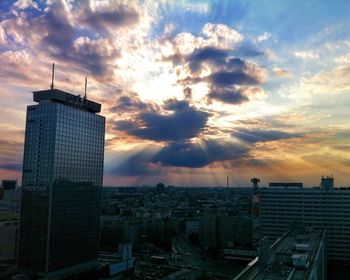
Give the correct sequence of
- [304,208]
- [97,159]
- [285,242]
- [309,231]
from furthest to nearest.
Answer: [304,208], [97,159], [309,231], [285,242]

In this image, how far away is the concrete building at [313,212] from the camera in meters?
82.3

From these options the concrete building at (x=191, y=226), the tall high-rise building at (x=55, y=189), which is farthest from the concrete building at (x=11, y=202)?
the tall high-rise building at (x=55, y=189)

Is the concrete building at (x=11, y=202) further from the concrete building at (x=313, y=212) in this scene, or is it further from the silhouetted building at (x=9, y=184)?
the concrete building at (x=313, y=212)

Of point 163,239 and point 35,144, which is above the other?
point 35,144

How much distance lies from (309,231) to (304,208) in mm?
16258

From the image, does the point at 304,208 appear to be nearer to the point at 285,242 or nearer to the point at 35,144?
the point at 285,242

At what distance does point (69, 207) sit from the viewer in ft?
226

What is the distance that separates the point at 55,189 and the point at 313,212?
181ft

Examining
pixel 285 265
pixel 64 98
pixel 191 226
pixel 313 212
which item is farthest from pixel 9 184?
pixel 285 265

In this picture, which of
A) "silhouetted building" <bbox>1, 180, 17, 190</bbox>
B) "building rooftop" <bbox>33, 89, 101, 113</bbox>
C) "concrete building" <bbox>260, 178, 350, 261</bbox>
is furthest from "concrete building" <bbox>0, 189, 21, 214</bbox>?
"concrete building" <bbox>260, 178, 350, 261</bbox>

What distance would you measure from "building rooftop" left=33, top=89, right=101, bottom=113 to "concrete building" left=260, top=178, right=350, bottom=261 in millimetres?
45495

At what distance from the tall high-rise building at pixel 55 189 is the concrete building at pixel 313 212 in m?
41.0

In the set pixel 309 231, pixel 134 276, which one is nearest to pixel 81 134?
pixel 134 276

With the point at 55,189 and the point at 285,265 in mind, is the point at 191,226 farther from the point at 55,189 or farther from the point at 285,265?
the point at 285,265
